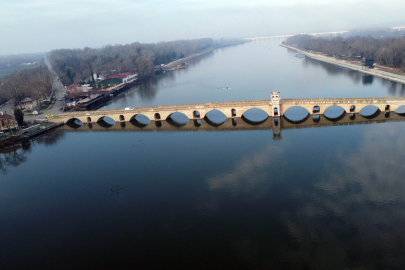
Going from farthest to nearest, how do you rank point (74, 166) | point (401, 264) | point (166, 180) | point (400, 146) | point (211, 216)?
1. point (74, 166)
2. point (400, 146)
3. point (166, 180)
4. point (211, 216)
5. point (401, 264)

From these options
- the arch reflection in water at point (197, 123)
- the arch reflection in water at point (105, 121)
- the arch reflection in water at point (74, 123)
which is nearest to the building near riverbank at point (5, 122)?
the arch reflection in water at point (74, 123)

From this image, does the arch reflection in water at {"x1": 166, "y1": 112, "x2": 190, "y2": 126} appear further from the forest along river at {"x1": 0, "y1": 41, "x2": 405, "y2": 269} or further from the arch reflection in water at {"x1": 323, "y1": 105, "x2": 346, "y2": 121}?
the arch reflection in water at {"x1": 323, "y1": 105, "x2": 346, "y2": 121}

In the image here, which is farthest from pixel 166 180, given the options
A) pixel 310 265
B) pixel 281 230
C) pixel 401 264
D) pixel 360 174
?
pixel 401 264

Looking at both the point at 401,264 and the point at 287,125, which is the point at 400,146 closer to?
the point at 287,125

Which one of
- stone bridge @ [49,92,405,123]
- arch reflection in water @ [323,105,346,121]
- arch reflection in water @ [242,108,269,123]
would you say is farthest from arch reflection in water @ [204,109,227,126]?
arch reflection in water @ [323,105,346,121]

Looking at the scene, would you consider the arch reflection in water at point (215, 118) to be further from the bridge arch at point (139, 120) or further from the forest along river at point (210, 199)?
the bridge arch at point (139, 120)

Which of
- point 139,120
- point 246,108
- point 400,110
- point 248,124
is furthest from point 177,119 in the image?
point 400,110
